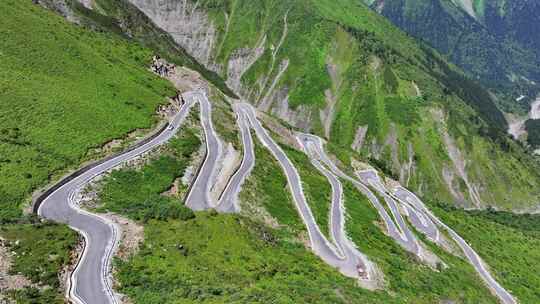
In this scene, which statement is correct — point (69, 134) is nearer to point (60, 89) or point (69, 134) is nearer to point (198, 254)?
point (60, 89)

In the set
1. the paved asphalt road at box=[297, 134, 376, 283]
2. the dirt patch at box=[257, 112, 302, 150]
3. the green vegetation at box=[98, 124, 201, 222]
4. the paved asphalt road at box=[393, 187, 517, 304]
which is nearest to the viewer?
the green vegetation at box=[98, 124, 201, 222]

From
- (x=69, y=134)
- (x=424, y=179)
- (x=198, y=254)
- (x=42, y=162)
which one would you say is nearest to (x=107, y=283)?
(x=198, y=254)

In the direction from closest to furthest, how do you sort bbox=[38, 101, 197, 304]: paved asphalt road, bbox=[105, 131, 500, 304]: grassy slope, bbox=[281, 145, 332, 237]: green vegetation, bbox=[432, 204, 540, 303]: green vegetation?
1. bbox=[38, 101, 197, 304]: paved asphalt road
2. bbox=[105, 131, 500, 304]: grassy slope
3. bbox=[281, 145, 332, 237]: green vegetation
4. bbox=[432, 204, 540, 303]: green vegetation

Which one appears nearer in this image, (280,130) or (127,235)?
(127,235)

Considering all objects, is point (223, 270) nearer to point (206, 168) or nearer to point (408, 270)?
point (408, 270)

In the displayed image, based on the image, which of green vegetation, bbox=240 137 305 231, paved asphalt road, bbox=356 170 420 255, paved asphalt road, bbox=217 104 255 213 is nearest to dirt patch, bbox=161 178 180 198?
paved asphalt road, bbox=217 104 255 213

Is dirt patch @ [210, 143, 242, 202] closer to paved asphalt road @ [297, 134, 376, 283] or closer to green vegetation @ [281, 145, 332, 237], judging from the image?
green vegetation @ [281, 145, 332, 237]

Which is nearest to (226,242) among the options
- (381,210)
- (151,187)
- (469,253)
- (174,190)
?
(151,187)
